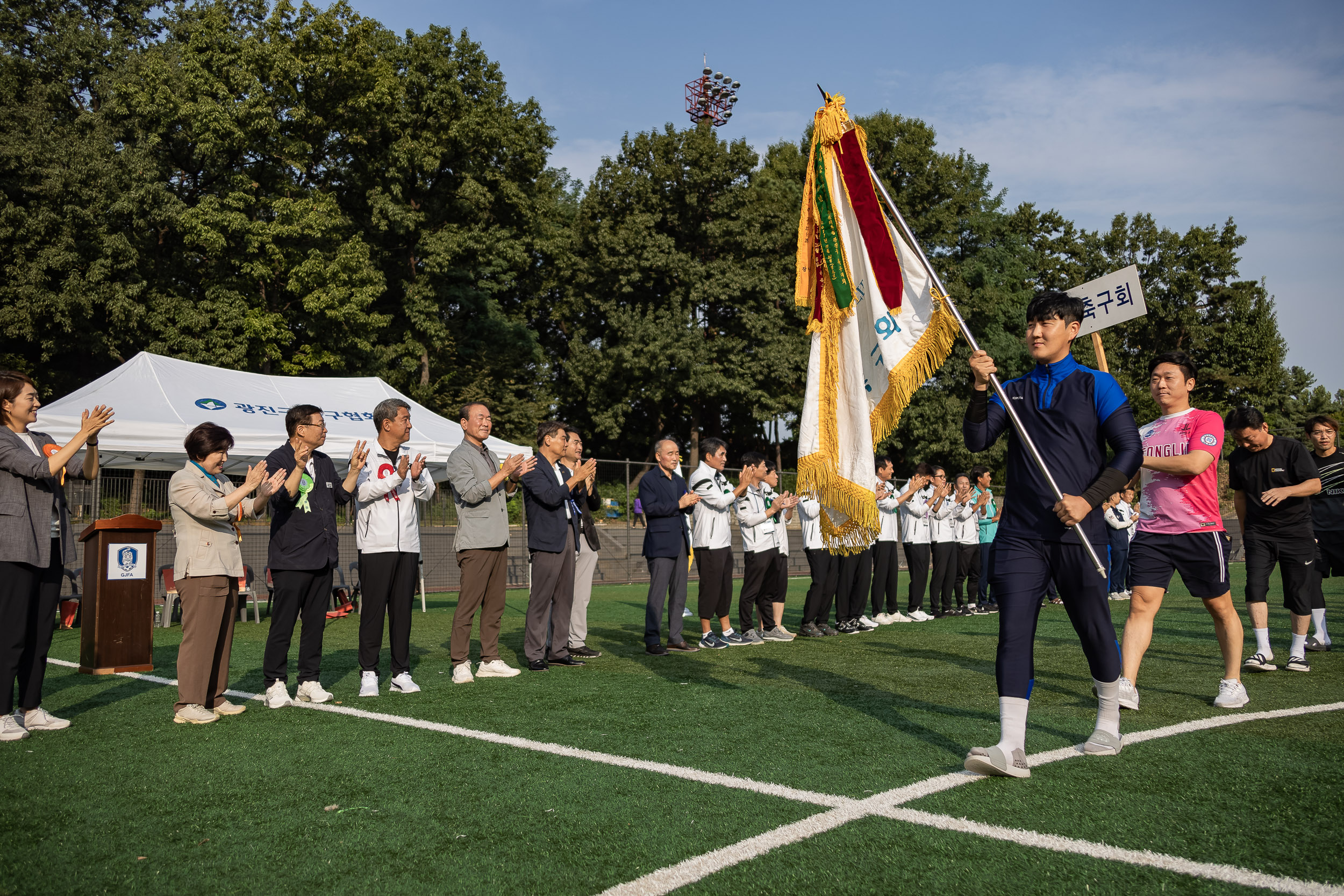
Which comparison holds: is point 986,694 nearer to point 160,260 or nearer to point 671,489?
point 671,489

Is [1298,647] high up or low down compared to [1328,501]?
down

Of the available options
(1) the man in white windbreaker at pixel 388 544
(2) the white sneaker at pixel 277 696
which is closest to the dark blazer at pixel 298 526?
(1) the man in white windbreaker at pixel 388 544

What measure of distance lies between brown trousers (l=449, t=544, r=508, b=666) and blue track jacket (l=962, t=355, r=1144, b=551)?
4.08 meters

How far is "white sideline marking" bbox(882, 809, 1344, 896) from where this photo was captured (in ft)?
9.27

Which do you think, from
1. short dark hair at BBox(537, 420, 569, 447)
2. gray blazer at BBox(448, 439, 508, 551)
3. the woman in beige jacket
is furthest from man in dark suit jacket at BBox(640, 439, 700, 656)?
the woman in beige jacket

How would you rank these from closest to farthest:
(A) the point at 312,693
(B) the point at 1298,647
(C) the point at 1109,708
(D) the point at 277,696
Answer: (C) the point at 1109,708, (D) the point at 277,696, (A) the point at 312,693, (B) the point at 1298,647

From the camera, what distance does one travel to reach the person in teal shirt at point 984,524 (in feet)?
43.9

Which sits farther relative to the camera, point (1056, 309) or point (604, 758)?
point (604, 758)

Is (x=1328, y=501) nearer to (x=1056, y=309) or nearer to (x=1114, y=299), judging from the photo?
(x=1114, y=299)

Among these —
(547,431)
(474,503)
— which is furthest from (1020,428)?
(547,431)

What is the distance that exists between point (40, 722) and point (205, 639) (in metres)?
0.97

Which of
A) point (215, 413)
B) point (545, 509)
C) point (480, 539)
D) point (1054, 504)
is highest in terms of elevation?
point (215, 413)

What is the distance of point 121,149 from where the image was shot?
86.5ft

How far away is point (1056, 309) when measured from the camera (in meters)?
4.45
